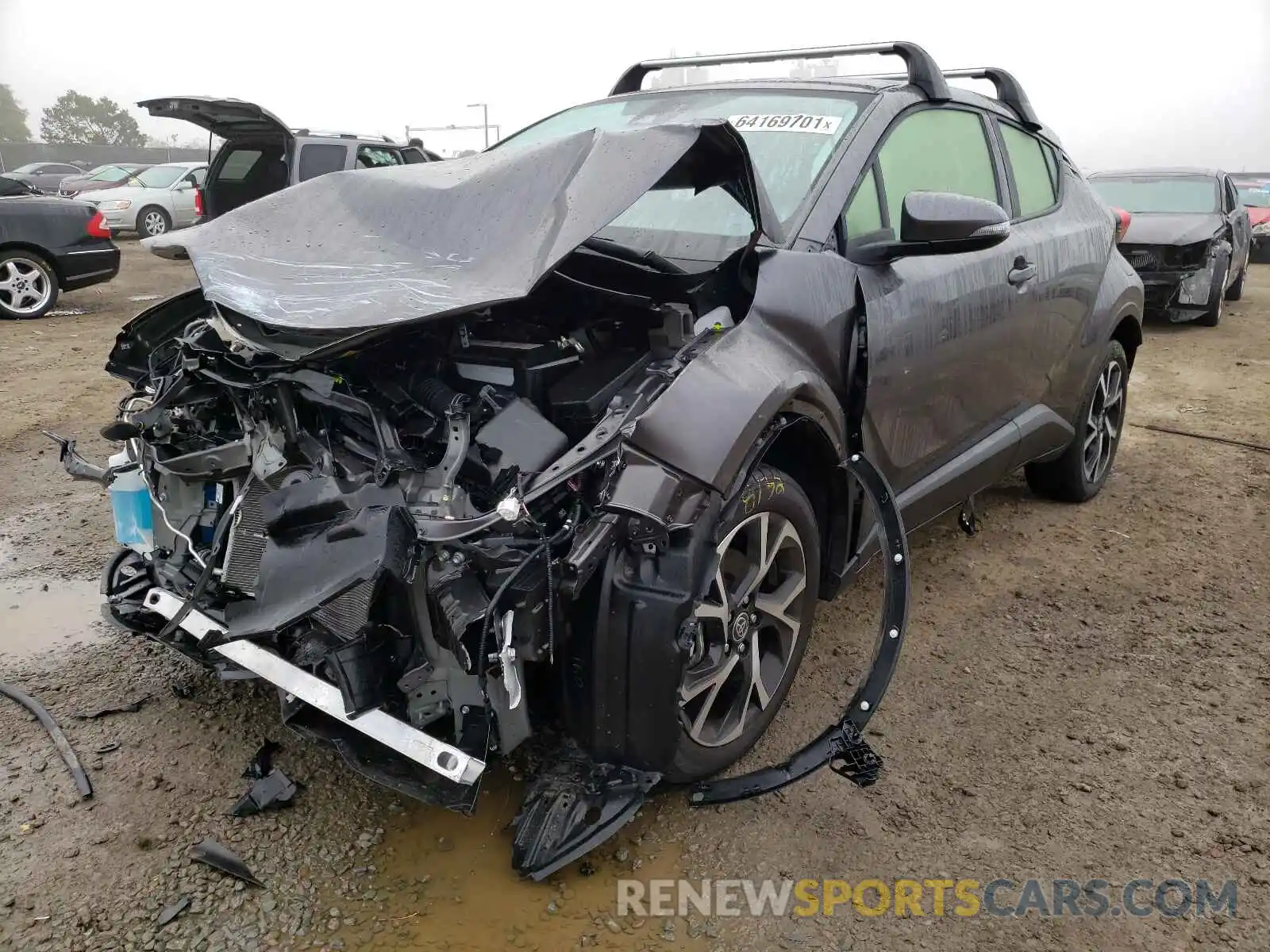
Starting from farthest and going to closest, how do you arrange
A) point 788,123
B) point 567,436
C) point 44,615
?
point 44,615
point 788,123
point 567,436

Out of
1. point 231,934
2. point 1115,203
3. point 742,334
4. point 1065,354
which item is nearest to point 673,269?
point 742,334

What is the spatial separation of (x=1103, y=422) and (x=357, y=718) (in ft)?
13.1

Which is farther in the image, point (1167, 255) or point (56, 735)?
point (1167, 255)

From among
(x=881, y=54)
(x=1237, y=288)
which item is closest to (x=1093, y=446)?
(x=881, y=54)

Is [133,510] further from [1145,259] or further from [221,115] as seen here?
[1145,259]

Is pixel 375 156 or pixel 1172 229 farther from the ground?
pixel 375 156

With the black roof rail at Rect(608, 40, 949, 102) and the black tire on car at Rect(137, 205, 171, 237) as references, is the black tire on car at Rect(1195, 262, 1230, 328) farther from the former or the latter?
the black tire on car at Rect(137, 205, 171, 237)

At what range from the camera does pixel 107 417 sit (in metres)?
5.80

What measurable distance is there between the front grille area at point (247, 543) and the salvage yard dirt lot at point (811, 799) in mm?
570

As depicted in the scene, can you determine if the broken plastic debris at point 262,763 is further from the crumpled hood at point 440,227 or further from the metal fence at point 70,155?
the metal fence at point 70,155

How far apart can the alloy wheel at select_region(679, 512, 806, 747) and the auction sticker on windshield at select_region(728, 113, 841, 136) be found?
1.37 meters

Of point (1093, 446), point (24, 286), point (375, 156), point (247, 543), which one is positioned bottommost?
point (24, 286)

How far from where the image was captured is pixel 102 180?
1806 cm

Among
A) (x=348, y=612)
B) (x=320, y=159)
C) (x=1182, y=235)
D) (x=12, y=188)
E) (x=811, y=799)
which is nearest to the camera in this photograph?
(x=348, y=612)
